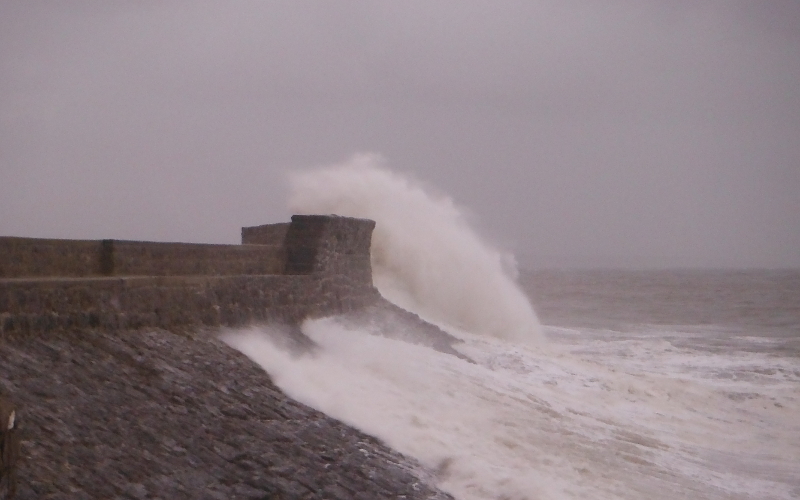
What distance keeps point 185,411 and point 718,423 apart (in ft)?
24.6

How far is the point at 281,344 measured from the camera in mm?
8188

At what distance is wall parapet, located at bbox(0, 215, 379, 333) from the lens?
19.6 feet

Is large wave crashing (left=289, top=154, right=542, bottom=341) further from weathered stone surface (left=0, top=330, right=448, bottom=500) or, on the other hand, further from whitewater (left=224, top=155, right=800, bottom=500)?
weathered stone surface (left=0, top=330, right=448, bottom=500)

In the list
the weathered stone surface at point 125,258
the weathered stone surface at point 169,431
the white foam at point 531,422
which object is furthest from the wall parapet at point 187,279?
the white foam at point 531,422

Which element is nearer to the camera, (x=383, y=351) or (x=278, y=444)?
(x=278, y=444)

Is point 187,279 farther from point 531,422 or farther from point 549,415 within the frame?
point 549,415

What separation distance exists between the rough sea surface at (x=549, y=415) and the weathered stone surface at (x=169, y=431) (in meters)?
0.40

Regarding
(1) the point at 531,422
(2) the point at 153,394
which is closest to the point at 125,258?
(2) the point at 153,394

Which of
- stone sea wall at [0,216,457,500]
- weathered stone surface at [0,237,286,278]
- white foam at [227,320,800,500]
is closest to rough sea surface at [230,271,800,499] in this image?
white foam at [227,320,800,500]

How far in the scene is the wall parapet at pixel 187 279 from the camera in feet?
19.6

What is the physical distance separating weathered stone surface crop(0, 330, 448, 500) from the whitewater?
389mm

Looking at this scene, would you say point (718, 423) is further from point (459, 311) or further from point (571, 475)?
point (459, 311)

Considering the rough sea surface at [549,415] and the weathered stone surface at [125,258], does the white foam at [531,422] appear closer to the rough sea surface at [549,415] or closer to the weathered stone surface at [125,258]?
the rough sea surface at [549,415]

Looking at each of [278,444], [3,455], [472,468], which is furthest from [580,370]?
[3,455]
